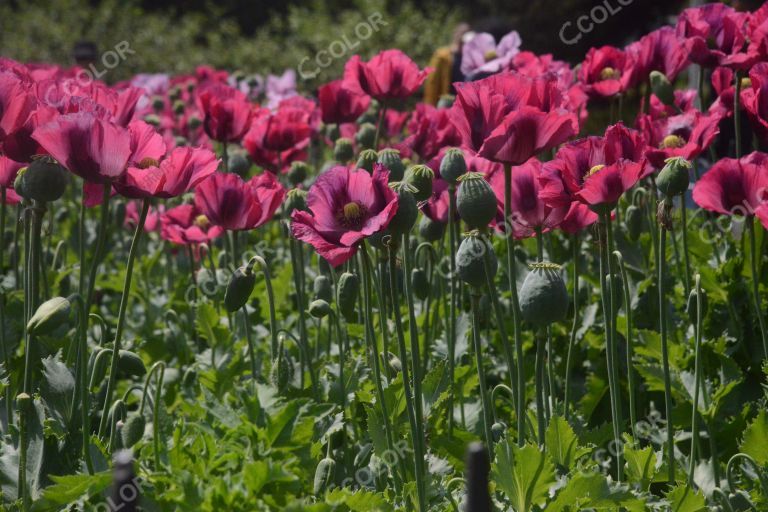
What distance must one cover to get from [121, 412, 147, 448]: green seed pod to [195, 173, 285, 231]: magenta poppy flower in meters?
0.64

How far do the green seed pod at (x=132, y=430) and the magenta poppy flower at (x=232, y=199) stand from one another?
2.09ft

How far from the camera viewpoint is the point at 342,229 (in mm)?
1534

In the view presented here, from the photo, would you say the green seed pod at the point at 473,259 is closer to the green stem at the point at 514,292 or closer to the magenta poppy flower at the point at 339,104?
the green stem at the point at 514,292

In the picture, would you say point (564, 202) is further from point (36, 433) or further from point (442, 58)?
point (442, 58)

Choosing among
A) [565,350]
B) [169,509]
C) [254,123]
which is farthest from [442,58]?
[169,509]

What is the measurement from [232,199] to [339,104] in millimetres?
1026

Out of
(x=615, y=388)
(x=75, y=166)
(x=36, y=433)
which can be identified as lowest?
(x=615, y=388)

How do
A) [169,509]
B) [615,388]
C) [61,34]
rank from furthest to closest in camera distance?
1. [61,34]
2. [615,388]
3. [169,509]

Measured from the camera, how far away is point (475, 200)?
4.88ft

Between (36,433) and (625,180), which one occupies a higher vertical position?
(625,180)

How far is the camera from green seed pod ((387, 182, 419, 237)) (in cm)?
142

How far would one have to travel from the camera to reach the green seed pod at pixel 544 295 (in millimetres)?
1452

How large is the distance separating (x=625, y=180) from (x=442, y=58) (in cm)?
484

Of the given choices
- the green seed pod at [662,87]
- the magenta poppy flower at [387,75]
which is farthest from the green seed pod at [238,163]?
the green seed pod at [662,87]
